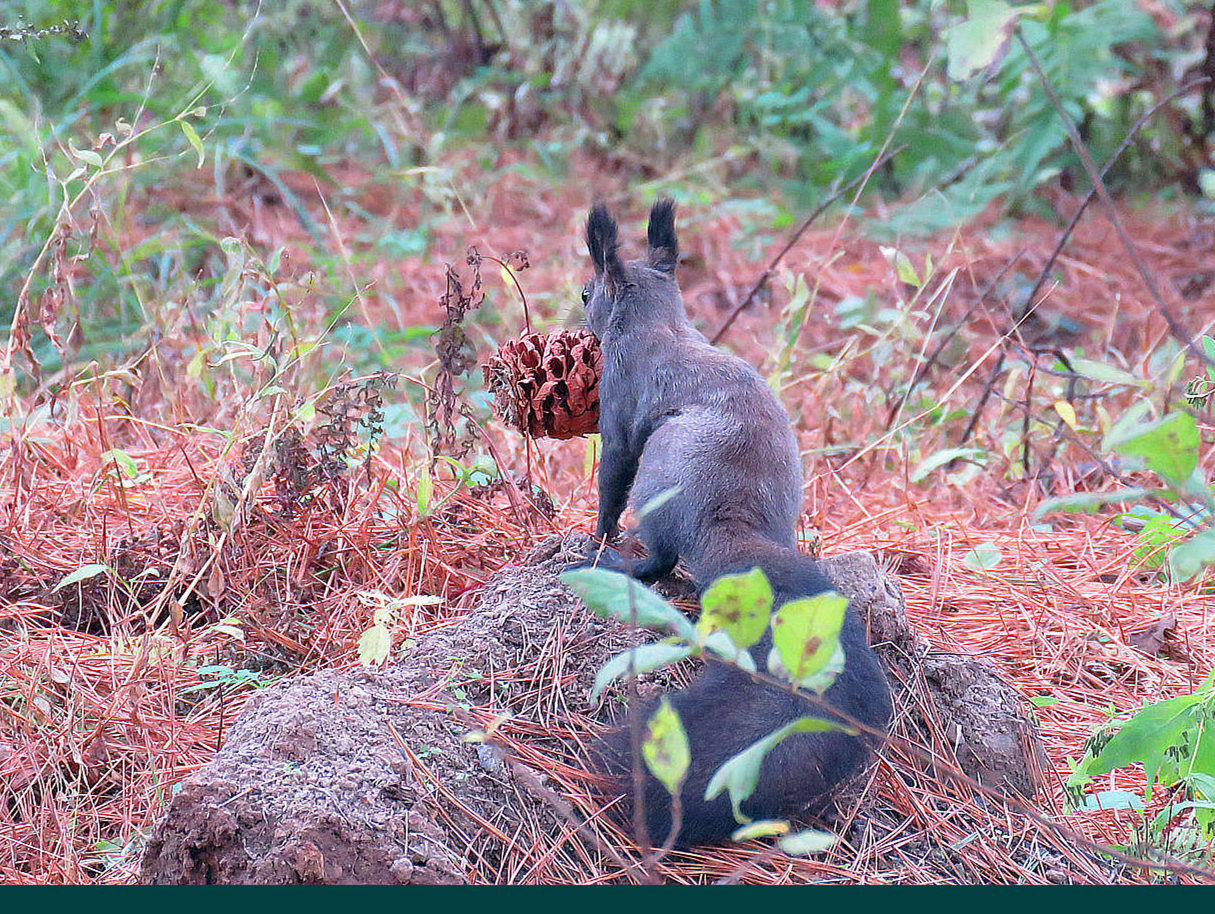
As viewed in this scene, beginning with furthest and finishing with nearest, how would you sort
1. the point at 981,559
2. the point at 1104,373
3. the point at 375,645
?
the point at 981,559
the point at 375,645
the point at 1104,373

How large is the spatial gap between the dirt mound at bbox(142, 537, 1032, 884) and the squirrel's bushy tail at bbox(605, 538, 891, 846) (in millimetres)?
197

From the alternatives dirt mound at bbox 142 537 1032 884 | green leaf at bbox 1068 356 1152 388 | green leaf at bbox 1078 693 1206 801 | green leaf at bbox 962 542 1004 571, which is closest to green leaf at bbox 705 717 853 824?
dirt mound at bbox 142 537 1032 884

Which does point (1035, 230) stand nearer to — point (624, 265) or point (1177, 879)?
point (624, 265)

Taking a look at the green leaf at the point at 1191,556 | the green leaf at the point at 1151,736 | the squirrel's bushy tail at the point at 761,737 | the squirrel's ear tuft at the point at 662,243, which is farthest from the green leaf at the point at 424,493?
the green leaf at the point at 1191,556

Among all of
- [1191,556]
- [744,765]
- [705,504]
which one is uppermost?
A: [1191,556]

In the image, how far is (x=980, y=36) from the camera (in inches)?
52.1

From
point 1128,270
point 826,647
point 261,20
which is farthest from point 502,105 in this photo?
point 826,647

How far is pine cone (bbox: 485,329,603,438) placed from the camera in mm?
2680

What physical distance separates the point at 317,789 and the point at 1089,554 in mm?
2282

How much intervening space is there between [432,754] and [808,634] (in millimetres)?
917

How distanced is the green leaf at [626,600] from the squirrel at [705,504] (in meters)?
0.16

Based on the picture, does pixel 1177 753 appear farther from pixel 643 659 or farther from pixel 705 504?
pixel 643 659

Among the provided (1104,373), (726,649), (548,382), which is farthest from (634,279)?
(726,649)

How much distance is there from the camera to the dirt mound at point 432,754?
1800 millimetres
